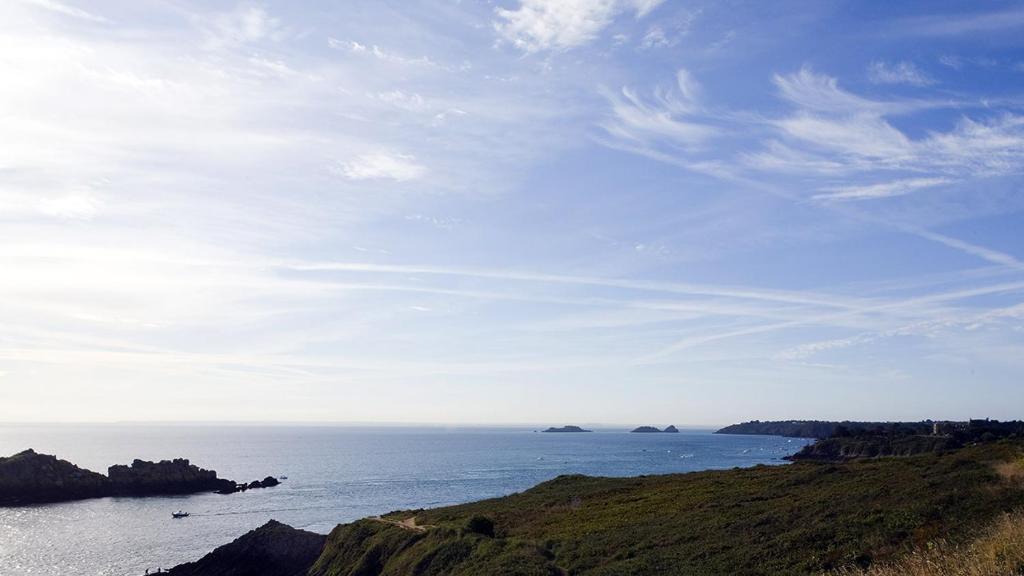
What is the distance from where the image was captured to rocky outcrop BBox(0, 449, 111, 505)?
113 metres

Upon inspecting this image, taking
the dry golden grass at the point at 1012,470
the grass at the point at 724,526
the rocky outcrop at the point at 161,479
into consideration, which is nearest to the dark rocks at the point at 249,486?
the rocky outcrop at the point at 161,479

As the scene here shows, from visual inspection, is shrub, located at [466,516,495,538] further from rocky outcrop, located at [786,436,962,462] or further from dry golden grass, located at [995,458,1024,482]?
rocky outcrop, located at [786,436,962,462]

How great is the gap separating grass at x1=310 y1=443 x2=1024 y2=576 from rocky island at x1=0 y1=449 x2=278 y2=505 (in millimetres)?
83391

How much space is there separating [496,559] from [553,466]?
13556 centimetres

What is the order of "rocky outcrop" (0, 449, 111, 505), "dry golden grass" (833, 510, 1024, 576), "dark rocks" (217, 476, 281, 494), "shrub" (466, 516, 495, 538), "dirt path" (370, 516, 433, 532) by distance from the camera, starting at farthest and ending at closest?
"dark rocks" (217, 476, 281, 494) < "rocky outcrop" (0, 449, 111, 505) < "dirt path" (370, 516, 433, 532) < "shrub" (466, 516, 495, 538) < "dry golden grass" (833, 510, 1024, 576)

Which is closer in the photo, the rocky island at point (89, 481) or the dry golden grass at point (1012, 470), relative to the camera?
the dry golden grass at point (1012, 470)

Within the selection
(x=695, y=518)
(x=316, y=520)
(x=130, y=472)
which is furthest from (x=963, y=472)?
(x=130, y=472)

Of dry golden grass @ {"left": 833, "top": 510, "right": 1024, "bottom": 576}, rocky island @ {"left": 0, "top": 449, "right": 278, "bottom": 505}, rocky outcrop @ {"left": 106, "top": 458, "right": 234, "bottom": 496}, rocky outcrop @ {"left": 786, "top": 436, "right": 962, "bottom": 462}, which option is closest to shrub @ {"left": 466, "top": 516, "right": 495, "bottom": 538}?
dry golden grass @ {"left": 833, "top": 510, "right": 1024, "bottom": 576}

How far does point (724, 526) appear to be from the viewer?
36875mm

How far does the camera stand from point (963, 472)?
39625 mm

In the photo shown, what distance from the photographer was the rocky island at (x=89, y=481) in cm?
11344

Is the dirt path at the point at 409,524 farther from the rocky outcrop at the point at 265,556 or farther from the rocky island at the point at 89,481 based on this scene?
the rocky island at the point at 89,481

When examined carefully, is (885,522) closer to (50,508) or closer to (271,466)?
(50,508)

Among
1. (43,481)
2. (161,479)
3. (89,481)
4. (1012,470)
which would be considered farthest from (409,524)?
(43,481)
